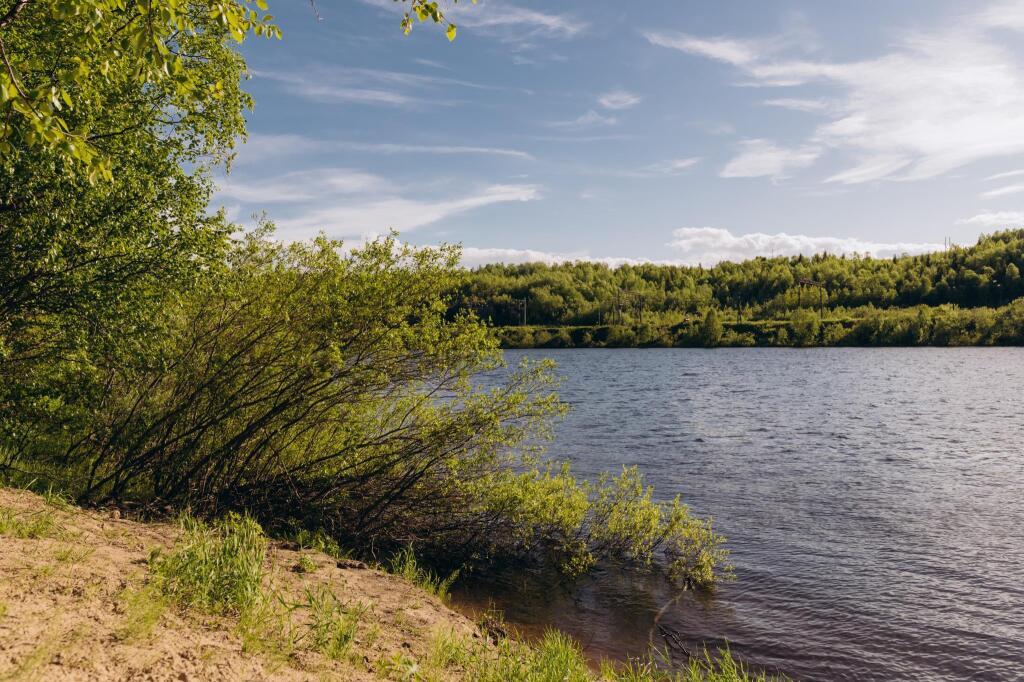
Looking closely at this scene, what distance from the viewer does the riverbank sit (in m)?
6.05

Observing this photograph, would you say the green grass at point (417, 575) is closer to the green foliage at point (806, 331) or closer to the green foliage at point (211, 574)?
the green foliage at point (211, 574)

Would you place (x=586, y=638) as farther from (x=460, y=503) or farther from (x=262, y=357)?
(x=262, y=357)

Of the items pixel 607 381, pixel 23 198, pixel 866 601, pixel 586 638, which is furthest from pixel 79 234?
pixel 607 381

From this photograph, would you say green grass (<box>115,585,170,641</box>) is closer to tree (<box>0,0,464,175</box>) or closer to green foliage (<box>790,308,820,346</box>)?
tree (<box>0,0,464,175</box>)

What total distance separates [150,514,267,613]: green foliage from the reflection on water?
608cm

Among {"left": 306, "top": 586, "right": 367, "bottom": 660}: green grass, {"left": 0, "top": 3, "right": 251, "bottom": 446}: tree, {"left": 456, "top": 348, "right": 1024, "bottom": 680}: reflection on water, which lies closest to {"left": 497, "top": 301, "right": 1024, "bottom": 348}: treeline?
{"left": 456, "top": 348, "right": 1024, "bottom": 680}: reflection on water

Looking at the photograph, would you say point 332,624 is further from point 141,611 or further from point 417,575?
point 417,575

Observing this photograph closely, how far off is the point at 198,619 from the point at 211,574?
0.92 metres

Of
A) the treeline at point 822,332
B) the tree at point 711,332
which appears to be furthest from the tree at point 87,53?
the tree at point 711,332

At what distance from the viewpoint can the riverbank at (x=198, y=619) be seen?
605 centimetres

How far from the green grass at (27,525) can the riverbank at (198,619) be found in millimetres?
21

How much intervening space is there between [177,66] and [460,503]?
10814 millimetres

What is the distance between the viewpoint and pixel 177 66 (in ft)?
18.7

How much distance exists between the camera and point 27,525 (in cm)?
865
